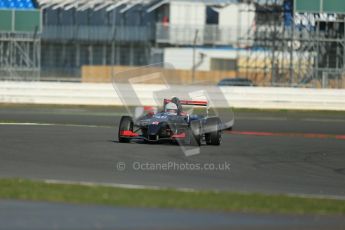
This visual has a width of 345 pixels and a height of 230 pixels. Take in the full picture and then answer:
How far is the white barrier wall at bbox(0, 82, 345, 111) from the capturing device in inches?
1367

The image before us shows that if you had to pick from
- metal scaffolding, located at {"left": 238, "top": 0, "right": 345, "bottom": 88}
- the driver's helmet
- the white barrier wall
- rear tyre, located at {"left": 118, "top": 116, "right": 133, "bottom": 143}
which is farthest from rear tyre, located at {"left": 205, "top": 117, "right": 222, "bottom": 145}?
metal scaffolding, located at {"left": 238, "top": 0, "right": 345, "bottom": 88}

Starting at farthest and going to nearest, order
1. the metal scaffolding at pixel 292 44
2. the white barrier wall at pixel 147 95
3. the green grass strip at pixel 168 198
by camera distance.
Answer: the metal scaffolding at pixel 292 44
the white barrier wall at pixel 147 95
the green grass strip at pixel 168 198

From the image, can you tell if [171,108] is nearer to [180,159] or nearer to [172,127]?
[172,127]

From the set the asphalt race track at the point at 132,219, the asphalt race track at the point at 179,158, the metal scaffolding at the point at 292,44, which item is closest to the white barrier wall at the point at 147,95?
the asphalt race track at the point at 179,158

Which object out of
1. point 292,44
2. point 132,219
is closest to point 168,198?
point 132,219

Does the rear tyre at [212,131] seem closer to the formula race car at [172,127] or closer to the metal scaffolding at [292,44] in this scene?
the formula race car at [172,127]

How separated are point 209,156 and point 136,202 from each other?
6.16 metres

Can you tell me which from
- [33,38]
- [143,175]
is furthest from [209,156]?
[33,38]

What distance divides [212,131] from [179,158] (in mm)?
2881

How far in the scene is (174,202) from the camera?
10.3 metres

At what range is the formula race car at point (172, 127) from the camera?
1789 centimetres

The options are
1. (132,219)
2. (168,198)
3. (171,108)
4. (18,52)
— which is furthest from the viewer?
(18,52)

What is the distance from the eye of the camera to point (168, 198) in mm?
10570

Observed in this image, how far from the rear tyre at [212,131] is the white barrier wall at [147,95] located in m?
15.8
